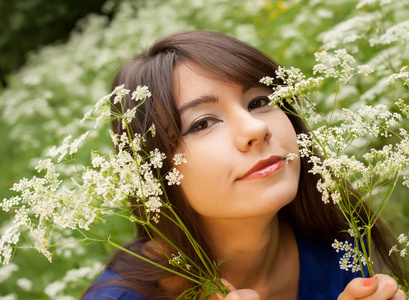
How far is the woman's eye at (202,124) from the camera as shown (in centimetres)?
165

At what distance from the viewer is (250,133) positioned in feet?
4.90

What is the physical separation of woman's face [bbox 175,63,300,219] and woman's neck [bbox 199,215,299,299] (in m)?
0.24

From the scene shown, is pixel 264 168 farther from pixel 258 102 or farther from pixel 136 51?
pixel 136 51

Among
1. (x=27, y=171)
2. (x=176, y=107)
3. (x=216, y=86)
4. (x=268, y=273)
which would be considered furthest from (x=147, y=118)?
(x=27, y=171)

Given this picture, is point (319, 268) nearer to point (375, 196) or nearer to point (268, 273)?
point (268, 273)

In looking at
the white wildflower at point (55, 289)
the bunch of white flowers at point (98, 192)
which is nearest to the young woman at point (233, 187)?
the bunch of white flowers at point (98, 192)

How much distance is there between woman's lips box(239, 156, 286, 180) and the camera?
4.98 ft

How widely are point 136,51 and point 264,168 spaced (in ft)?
11.2

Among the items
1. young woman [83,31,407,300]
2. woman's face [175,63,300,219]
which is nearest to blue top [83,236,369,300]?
young woman [83,31,407,300]

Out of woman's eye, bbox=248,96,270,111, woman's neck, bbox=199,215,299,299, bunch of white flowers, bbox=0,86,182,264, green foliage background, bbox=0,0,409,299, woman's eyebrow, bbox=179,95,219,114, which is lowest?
woman's neck, bbox=199,215,299,299

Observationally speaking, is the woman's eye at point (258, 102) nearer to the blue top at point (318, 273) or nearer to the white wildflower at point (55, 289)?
the blue top at point (318, 273)

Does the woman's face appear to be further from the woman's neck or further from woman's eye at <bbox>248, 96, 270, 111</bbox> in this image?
the woman's neck

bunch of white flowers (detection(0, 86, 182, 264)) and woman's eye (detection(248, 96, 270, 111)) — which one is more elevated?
woman's eye (detection(248, 96, 270, 111))

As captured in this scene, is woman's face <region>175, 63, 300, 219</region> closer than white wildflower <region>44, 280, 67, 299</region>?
Yes
